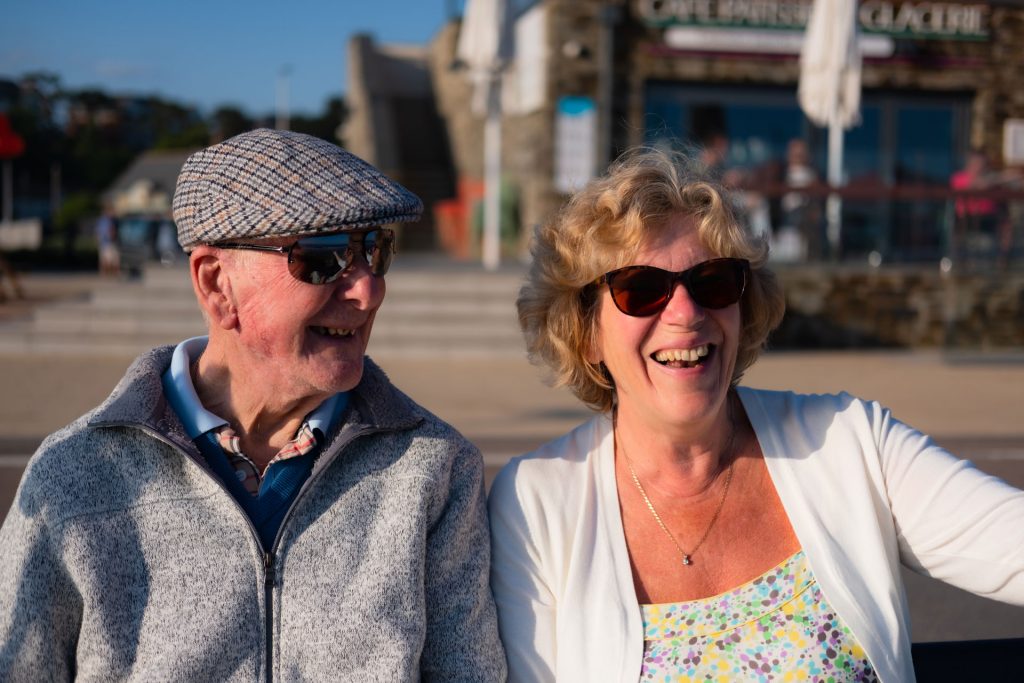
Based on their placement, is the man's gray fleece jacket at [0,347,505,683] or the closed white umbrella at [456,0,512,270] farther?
the closed white umbrella at [456,0,512,270]

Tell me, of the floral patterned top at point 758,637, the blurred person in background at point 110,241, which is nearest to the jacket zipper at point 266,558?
the floral patterned top at point 758,637

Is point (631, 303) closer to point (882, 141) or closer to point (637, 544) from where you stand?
point (637, 544)

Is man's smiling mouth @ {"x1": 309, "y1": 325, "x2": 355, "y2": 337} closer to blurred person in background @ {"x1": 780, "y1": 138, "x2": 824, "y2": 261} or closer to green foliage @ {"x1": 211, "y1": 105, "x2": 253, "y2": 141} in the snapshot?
blurred person in background @ {"x1": 780, "y1": 138, "x2": 824, "y2": 261}

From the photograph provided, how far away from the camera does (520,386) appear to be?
10.9 meters

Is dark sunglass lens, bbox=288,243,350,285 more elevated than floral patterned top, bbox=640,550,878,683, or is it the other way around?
dark sunglass lens, bbox=288,243,350,285

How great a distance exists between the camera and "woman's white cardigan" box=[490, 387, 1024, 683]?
2385mm

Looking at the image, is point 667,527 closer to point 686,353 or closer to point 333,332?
point 686,353

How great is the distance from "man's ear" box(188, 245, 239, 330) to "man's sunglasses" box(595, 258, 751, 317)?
84 centimetres

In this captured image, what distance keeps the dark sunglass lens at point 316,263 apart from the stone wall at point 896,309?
12030 millimetres

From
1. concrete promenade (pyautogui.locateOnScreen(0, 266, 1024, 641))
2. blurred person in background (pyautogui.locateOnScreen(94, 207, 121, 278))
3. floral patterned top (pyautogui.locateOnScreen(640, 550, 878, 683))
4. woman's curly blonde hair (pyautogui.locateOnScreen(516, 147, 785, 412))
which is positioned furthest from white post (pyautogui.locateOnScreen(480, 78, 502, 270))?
floral patterned top (pyautogui.locateOnScreen(640, 550, 878, 683))

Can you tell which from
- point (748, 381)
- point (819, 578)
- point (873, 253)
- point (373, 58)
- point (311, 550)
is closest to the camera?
point (311, 550)

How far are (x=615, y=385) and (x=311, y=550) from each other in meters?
0.95

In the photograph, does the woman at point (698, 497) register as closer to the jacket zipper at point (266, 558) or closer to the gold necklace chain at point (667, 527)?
the gold necklace chain at point (667, 527)

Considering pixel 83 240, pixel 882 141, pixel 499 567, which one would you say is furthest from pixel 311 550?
pixel 83 240
